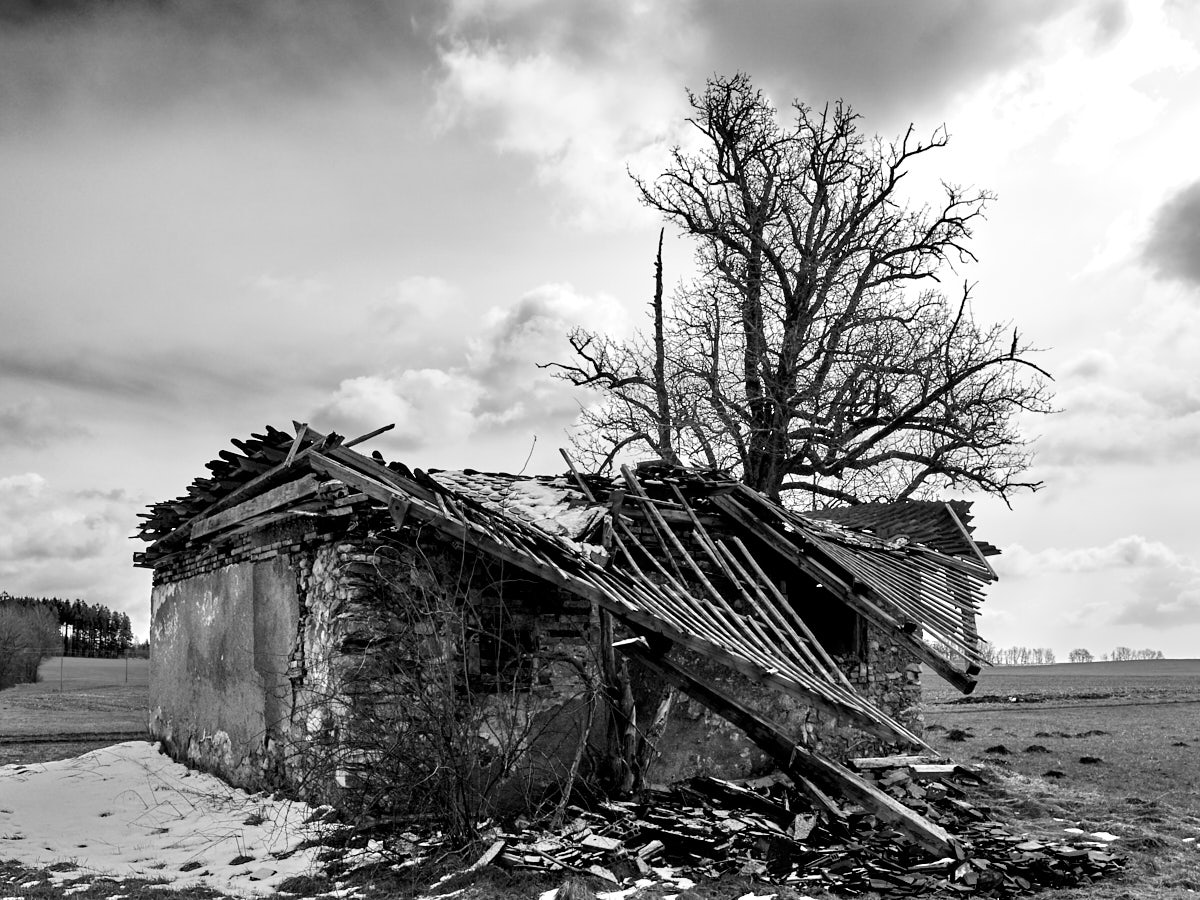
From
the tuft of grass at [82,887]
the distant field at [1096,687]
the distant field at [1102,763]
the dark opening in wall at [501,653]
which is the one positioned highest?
the dark opening in wall at [501,653]

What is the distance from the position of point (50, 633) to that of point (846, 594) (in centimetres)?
5563

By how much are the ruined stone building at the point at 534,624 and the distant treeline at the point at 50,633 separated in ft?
100

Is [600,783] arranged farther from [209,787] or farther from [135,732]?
[135,732]

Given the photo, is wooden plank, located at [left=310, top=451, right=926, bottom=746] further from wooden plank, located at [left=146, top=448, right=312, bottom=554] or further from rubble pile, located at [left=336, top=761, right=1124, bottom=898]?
wooden plank, located at [left=146, top=448, right=312, bottom=554]

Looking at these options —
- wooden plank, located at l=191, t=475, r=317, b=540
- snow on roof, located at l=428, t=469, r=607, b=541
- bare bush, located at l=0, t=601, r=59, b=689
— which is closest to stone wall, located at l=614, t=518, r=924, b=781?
snow on roof, located at l=428, t=469, r=607, b=541

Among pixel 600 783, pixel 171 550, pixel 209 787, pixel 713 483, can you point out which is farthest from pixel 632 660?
pixel 171 550

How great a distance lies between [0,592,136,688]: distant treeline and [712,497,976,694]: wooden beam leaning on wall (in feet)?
111

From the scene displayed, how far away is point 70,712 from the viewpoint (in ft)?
76.4

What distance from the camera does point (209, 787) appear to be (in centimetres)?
1055

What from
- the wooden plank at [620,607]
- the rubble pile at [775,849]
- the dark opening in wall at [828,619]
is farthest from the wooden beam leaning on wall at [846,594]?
the wooden plank at [620,607]

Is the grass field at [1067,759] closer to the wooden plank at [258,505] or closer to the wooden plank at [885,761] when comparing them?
the wooden plank at [885,761]

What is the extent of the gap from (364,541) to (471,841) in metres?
2.59

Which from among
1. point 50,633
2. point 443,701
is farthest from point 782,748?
point 50,633

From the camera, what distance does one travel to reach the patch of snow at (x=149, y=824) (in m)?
7.55
